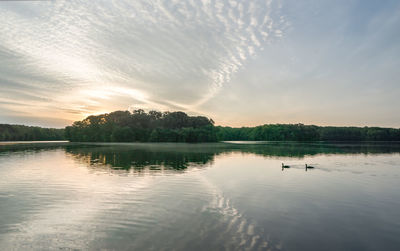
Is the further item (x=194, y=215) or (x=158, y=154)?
(x=158, y=154)

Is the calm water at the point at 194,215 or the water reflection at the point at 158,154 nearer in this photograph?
the calm water at the point at 194,215

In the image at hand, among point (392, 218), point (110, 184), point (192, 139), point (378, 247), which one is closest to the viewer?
point (378, 247)

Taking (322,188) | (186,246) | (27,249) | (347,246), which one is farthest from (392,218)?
(27,249)

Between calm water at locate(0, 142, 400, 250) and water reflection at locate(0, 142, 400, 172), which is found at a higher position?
water reflection at locate(0, 142, 400, 172)

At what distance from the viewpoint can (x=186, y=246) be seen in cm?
1161

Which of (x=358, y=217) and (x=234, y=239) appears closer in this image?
(x=234, y=239)

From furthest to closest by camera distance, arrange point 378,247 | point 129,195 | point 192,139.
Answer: point 192,139, point 129,195, point 378,247

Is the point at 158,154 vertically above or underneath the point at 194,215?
above

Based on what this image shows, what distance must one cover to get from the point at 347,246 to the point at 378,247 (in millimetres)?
1564

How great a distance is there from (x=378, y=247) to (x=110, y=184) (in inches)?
946

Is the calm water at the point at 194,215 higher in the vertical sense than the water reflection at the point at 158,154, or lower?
lower

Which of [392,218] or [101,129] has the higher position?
[101,129]

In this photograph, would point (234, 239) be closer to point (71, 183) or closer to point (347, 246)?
point (347, 246)

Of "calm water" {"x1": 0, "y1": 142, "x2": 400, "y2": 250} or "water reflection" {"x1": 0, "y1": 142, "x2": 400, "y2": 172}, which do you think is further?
"water reflection" {"x1": 0, "y1": 142, "x2": 400, "y2": 172}
